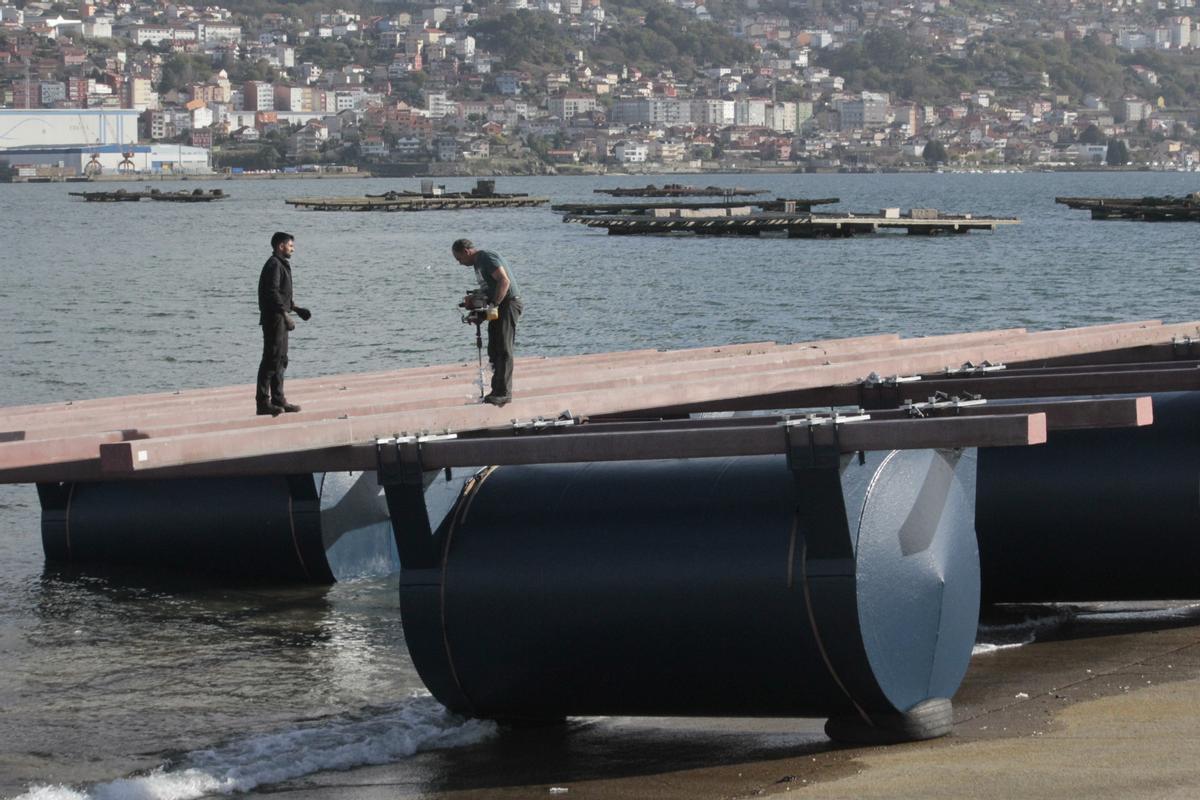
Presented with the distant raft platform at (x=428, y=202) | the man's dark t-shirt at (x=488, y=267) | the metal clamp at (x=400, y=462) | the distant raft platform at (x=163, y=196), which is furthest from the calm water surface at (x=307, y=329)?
the distant raft platform at (x=163, y=196)

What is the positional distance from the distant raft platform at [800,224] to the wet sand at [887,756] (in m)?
94.8

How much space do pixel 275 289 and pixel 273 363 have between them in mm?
623

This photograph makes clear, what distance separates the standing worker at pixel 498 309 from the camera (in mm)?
14625

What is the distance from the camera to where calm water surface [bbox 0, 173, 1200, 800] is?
13367mm

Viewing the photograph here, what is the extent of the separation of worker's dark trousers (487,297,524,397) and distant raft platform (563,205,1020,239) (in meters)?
92.9

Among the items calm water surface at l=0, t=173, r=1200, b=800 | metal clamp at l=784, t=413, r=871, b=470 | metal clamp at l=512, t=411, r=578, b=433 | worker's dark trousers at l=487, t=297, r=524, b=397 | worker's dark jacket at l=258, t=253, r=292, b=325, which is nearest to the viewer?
metal clamp at l=784, t=413, r=871, b=470

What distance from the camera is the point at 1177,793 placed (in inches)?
408

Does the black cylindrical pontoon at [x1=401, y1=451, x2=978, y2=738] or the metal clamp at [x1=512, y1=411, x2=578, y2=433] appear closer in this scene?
the black cylindrical pontoon at [x1=401, y1=451, x2=978, y2=738]

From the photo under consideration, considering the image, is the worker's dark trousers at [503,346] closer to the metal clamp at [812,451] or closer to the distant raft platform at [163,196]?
the metal clamp at [812,451]

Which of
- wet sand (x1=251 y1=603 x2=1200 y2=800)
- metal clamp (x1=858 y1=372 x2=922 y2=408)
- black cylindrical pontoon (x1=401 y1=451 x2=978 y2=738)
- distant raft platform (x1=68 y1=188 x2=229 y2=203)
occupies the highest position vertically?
metal clamp (x1=858 y1=372 x2=922 y2=408)

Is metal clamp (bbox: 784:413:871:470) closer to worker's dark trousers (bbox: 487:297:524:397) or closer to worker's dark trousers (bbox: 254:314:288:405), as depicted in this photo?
worker's dark trousers (bbox: 487:297:524:397)

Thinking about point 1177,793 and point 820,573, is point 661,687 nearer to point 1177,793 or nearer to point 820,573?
point 820,573

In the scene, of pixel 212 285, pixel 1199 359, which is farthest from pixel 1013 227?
pixel 1199 359

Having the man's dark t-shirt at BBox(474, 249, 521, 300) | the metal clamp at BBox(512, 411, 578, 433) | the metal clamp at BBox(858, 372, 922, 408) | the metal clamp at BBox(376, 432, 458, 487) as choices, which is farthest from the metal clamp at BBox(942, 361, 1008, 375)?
the metal clamp at BBox(376, 432, 458, 487)
